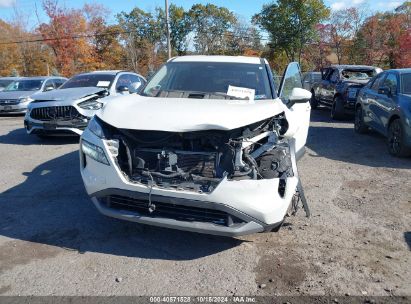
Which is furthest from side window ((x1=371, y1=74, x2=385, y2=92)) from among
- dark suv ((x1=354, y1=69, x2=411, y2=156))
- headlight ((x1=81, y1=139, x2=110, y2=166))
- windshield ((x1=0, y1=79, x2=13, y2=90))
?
windshield ((x1=0, y1=79, x2=13, y2=90))

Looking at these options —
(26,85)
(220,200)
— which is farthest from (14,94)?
(220,200)

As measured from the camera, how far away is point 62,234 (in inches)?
151

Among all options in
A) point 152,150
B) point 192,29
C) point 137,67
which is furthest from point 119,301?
point 192,29

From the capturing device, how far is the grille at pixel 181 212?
3197mm

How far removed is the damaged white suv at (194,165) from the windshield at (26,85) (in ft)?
40.7

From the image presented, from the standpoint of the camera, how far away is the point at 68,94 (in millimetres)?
8391

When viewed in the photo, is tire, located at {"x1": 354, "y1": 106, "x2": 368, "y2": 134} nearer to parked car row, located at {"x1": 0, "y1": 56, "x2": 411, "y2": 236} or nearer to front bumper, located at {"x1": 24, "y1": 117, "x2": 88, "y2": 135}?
parked car row, located at {"x1": 0, "y1": 56, "x2": 411, "y2": 236}

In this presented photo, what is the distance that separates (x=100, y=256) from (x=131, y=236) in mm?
439

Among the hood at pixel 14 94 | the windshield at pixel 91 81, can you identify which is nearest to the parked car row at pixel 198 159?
the windshield at pixel 91 81

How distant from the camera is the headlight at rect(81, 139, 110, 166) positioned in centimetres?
346

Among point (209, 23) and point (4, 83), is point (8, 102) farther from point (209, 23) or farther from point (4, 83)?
point (209, 23)

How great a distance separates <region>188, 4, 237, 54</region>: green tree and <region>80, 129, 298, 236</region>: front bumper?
48049 millimetres

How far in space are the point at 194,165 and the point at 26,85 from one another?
543 inches

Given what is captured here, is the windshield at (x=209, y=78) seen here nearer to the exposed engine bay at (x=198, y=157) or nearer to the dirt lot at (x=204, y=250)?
the exposed engine bay at (x=198, y=157)
